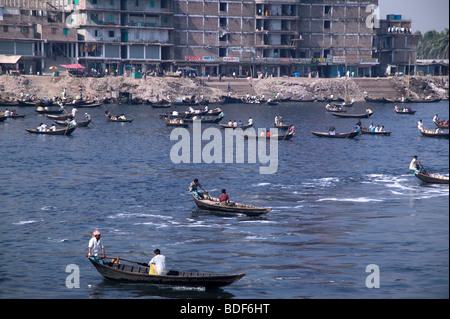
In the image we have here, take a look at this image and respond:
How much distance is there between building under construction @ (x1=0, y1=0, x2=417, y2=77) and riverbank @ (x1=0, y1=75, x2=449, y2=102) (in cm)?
501

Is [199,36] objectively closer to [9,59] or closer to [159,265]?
[9,59]

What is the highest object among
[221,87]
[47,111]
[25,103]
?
[221,87]

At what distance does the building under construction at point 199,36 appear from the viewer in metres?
128

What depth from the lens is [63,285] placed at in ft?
98.3

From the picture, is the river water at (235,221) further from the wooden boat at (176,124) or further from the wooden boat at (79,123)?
the wooden boat at (176,124)

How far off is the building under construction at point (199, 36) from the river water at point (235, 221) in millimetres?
59400

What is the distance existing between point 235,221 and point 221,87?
312 ft

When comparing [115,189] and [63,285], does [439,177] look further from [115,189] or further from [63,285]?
[63,285]

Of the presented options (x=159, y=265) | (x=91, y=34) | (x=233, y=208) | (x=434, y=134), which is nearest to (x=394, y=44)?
(x=91, y=34)

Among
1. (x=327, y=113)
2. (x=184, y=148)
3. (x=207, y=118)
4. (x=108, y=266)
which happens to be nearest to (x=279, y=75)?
(x=327, y=113)

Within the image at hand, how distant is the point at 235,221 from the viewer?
40531 millimetres

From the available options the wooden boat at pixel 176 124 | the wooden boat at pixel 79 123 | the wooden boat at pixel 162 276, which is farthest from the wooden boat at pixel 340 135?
the wooden boat at pixel 162 276

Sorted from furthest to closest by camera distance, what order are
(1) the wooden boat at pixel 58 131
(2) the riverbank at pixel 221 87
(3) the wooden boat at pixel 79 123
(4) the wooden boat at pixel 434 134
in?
(2) the riverbank at pixel 221 87, (3) the wooden boat at pixel 79 123, (4) the wooden boat at pixel 434 134, (1) the wooden boat at pixel 58 131

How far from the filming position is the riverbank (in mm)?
119062
